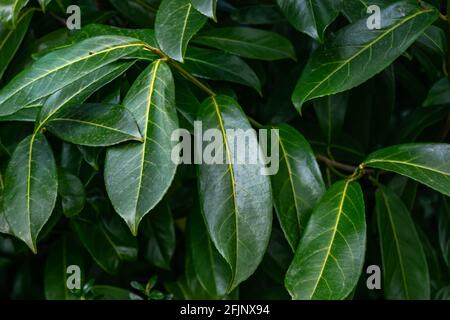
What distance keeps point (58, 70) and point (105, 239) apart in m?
0.43

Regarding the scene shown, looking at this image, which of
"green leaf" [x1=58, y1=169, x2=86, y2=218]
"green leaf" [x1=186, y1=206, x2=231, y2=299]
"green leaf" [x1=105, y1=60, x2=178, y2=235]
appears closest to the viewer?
"green leaf" [x1=105, y1=60, x2=178, y2=235]

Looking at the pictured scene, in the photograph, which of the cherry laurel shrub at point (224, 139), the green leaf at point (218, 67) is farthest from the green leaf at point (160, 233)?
the green leaf at point (218, 67)

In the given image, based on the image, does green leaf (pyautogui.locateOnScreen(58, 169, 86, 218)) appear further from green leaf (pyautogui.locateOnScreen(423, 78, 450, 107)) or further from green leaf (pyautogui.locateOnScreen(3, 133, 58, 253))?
green leaf (pyautogui.locateOnScreen(423, 78, 450, 107))

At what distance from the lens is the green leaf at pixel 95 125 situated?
85 cm

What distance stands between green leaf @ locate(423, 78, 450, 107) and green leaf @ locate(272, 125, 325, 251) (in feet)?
0.88

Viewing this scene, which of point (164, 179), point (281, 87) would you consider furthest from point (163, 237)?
point (164, 179)

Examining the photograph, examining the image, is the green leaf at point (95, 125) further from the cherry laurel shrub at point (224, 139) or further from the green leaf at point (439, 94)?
the green leaf at point (439, 94)

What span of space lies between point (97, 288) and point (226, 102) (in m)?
0.52

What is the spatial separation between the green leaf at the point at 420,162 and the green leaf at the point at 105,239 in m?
0.46

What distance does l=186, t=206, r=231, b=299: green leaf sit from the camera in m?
1.15

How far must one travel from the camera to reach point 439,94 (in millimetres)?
1122

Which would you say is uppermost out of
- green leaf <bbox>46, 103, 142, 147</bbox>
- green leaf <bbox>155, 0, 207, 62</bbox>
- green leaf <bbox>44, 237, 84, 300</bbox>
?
green leaf <bbox>155, 0, 207, 62</bbox>

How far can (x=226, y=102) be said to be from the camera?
93 cm

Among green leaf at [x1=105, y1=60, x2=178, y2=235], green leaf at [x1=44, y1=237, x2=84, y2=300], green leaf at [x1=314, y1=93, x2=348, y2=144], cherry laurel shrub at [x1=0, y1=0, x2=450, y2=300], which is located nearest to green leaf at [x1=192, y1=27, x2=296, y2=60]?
cherry laurel shrub at [x1=0, y1=0, x2=450, y2=300]
